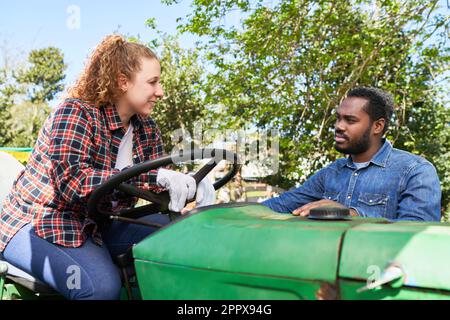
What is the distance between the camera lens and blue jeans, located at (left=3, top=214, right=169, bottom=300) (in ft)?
5.16

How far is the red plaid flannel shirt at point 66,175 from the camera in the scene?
1.65m

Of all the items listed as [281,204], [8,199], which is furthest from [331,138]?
[8,199]

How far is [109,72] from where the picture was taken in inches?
76.5

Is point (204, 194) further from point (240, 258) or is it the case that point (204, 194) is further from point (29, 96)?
point (29, 96)

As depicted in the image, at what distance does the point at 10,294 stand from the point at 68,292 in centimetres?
46

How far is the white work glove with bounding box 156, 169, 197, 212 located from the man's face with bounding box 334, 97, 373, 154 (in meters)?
1.15

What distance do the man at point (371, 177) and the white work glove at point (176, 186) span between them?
0.61 m

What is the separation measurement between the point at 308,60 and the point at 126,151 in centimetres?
713

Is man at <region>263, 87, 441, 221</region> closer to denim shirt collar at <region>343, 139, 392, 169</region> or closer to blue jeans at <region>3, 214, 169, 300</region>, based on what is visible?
denim shirt collar at <region>343, 139, 392, 169</region>

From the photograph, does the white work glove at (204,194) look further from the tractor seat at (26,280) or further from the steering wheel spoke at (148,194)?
the tractor seat at (26,280)

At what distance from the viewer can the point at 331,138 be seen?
10.4 metres

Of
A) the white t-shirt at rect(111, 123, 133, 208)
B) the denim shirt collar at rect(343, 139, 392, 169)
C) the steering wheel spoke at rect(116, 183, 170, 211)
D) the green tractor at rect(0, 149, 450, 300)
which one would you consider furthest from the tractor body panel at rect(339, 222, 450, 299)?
the denim shirt collar at rect(343, 139, 392, 169)

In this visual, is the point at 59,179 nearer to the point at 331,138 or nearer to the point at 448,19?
the point at 448,19

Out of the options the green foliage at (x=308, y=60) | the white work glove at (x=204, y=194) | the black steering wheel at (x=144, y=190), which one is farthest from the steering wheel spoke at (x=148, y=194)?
the green foliage at (x=308, y=60)
